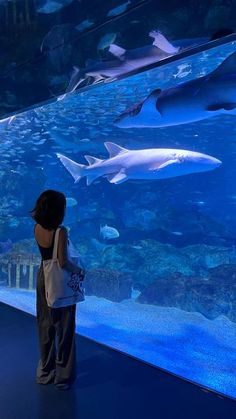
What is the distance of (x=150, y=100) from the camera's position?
403 cm

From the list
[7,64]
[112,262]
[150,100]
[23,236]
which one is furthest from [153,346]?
[23,236]

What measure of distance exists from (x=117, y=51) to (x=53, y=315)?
2.62m

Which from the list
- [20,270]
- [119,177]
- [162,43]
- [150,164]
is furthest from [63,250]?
[20,270]

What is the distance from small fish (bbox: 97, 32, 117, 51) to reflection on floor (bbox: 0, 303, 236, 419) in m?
3.20

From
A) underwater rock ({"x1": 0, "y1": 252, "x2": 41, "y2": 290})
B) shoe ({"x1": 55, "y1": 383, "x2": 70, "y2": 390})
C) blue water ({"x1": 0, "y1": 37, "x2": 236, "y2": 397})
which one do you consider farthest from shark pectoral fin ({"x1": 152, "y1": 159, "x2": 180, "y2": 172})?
shoe ({"x1": 55, "y1": 383, "x2": 70, "y2": 390})

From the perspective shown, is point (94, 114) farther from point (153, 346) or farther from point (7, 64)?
point (153, 346)

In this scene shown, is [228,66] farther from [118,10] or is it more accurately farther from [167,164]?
[167,164]

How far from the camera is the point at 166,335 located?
4.53m

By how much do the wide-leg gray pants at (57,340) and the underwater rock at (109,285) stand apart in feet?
13.8

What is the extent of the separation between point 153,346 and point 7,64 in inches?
165

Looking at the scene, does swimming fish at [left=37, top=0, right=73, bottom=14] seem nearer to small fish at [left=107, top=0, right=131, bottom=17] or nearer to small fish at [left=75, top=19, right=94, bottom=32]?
small fish at [left=75, top=19, right=94, bottom=32]

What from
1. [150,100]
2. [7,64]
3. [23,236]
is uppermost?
[7,64]

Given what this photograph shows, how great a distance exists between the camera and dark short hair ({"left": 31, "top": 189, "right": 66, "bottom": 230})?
2.68 meters

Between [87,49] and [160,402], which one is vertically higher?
[87,49]
